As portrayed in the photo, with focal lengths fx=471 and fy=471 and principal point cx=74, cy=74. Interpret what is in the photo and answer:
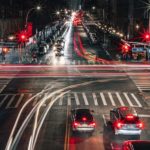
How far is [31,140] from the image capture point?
103ft

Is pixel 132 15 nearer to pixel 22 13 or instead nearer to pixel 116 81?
pixel 22 13

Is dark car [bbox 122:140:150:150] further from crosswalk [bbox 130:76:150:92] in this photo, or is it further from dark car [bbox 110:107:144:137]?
crosswalk [bbox 130:76:150:92]

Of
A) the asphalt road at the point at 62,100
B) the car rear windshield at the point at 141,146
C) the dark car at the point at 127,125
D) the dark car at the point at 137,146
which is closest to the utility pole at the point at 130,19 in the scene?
the asphalt road at the point at 62,100

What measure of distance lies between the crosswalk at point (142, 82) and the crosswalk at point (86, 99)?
3465 mm

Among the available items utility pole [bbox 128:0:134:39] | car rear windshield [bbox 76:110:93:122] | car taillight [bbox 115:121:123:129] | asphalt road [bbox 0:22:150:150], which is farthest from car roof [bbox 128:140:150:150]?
utility pole [bbox 128:0:134:39]

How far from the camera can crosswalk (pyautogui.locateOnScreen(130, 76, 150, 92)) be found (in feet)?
173

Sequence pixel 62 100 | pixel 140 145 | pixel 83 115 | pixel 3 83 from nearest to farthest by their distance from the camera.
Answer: pixel 140 145 → pixel 83 115 → pixel 62 100 → pixel 3 83

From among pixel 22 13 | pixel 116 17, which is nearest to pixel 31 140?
pixel 22 13

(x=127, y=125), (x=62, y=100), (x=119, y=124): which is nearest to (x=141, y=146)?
(x=127, y=125)

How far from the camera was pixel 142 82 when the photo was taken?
5672 cm

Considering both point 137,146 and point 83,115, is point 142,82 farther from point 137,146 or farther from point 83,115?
point 137,146

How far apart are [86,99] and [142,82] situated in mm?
12342

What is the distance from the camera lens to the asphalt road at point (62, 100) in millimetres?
31967

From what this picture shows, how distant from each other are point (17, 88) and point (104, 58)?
130 feet
